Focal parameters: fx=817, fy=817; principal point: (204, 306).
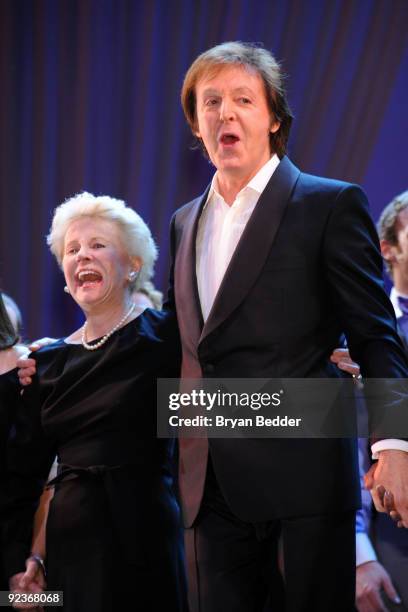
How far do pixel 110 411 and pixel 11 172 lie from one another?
5.62 ft

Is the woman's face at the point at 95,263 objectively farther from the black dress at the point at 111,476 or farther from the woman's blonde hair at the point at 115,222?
the black dress at the point at 111,476

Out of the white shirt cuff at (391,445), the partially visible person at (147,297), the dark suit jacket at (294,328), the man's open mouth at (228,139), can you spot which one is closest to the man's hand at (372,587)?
the dark suit jacket at (294,328)

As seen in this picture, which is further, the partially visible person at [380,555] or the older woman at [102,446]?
the partially visible person at [380,555]

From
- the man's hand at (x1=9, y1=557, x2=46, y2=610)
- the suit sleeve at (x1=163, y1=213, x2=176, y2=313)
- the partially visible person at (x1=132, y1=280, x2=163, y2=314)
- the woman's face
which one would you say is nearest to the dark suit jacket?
the suit sleeve at (x1=163, y1=213, x2=176, y2=313)

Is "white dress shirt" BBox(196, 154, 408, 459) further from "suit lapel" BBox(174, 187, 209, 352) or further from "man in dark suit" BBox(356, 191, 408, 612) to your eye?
"man in dark suit" BBox(356, 191, 408, 612)

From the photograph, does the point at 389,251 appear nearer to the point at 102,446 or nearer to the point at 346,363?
the point at 346,363

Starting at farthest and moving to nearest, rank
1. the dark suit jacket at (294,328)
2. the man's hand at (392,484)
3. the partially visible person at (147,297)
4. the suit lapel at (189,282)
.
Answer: the partially visible person at (147,297)
the suit lapel at (189,282)
the dark suit jacket at (294,328)
the man's hand at (392,484)

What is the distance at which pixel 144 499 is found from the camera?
198 centimetres

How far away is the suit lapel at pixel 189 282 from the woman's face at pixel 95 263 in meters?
0.27

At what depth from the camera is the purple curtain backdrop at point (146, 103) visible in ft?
9.71

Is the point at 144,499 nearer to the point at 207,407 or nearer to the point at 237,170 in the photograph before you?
the point at 207,407

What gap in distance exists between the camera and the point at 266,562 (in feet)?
5.49

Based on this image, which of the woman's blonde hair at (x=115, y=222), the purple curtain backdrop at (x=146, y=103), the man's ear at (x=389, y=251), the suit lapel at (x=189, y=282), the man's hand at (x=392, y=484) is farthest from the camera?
the purple curtain backdrop at (x=146, y=103)

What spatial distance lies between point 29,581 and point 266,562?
2.26 ft
